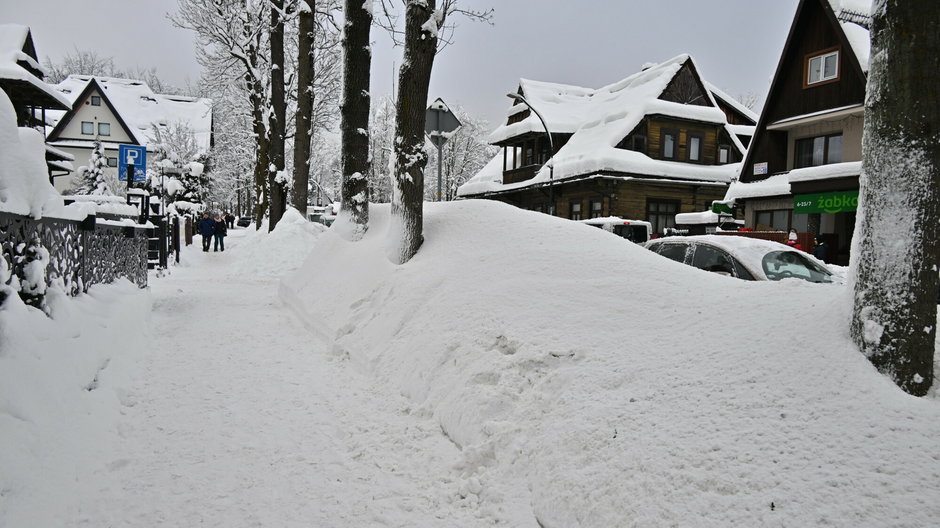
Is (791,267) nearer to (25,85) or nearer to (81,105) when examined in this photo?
(25,85)

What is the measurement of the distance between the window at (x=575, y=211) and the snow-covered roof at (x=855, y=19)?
552 inches

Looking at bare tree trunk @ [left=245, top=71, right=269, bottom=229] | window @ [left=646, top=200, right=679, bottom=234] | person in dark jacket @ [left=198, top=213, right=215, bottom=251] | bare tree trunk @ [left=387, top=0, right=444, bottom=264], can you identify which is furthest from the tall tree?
window @ [left=646, top=200, right=679, bottom=234]

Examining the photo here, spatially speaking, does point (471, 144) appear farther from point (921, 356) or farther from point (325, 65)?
point (921, 356)

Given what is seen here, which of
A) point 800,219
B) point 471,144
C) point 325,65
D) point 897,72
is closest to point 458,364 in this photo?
point 897,72

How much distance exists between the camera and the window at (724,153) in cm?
3073

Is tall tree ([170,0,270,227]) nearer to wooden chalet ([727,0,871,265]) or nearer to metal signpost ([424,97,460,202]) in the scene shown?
metal signpost ([424,97,460,202])

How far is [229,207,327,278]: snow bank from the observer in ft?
48.7

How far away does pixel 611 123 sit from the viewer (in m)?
29.0

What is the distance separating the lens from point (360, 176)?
945 cm

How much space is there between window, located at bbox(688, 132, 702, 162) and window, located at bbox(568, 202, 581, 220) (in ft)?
21.6

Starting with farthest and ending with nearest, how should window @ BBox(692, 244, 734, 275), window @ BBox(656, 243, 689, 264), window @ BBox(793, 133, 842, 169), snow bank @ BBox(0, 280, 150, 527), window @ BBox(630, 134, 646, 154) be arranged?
window @ BBox(630, 134, 646, 154)
window @ BBox(793, 133, 842, 169)
window @ BBox(656, 243, 689, 264)
window @ BBox(692, 244, 734, 275)
snow bank @ BBox(0, 280, 150, 527)

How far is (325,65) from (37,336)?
25.2 metres

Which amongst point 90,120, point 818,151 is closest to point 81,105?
point 90,120

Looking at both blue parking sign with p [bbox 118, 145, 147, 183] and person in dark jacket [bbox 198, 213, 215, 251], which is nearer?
blue parking sign with p [bbox 118, 145, 147, 183]
